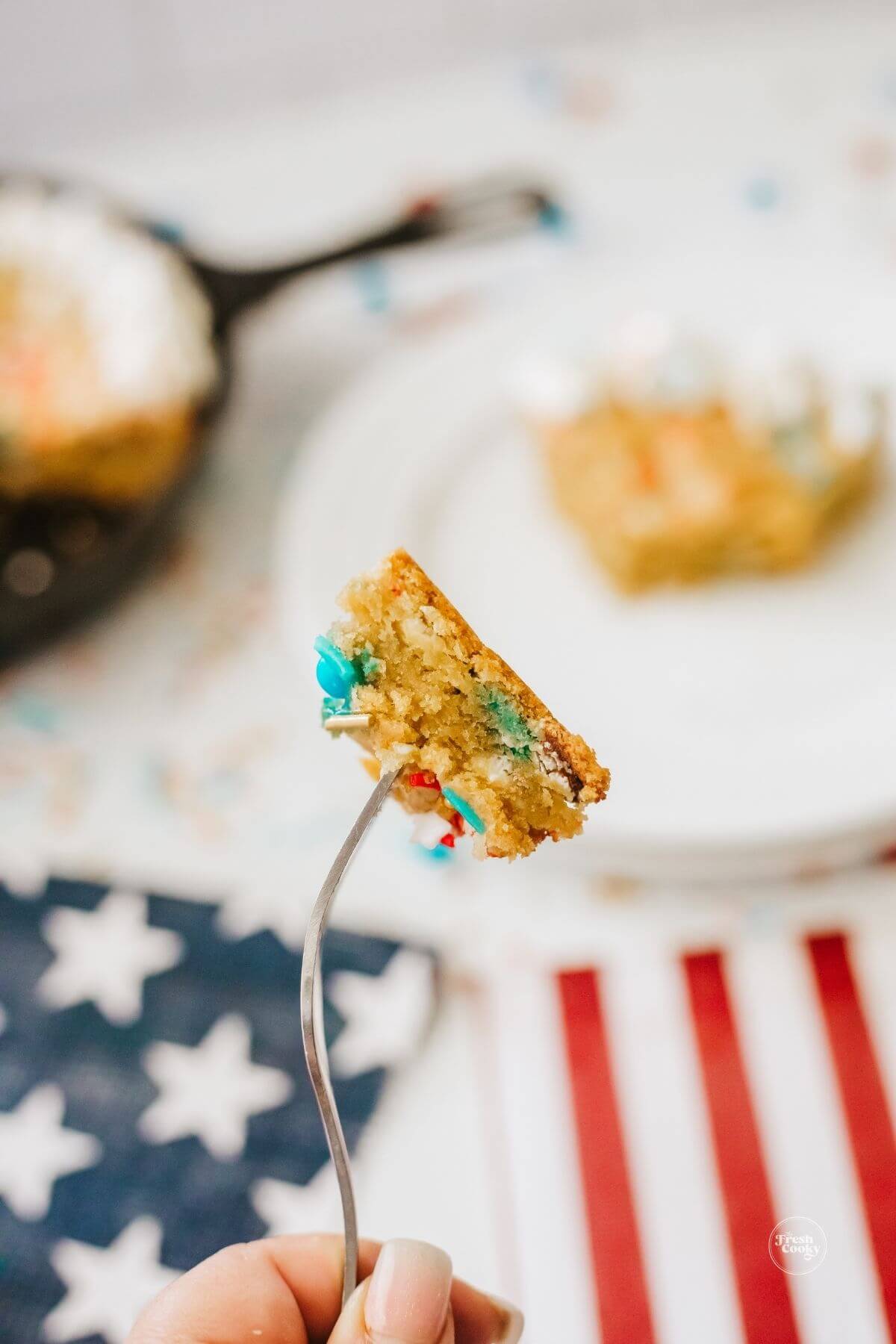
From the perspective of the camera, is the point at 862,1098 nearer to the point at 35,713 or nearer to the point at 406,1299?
the point at 406,1299

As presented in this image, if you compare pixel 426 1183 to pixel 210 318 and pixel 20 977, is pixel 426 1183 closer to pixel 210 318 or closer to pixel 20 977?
pixel 20 977

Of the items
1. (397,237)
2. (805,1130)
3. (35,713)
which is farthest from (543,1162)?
(397,237)

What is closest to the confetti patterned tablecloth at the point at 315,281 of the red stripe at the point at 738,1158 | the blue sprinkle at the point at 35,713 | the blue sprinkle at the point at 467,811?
the blue sprinkle at the point at 35,713

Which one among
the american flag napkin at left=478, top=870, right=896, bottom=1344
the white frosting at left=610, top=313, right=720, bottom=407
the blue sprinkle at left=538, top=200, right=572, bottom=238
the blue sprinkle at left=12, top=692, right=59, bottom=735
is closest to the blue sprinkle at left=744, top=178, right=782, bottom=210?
the blue sprinkle at left=538, top=200, right=572, bottom=238

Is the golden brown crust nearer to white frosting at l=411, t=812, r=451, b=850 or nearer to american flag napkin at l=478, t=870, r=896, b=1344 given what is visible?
white frosting at l=411, t=812, r=451, b=850

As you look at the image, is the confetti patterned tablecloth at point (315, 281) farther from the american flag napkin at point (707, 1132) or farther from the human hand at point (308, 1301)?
the human hand at point (308, 1301)
